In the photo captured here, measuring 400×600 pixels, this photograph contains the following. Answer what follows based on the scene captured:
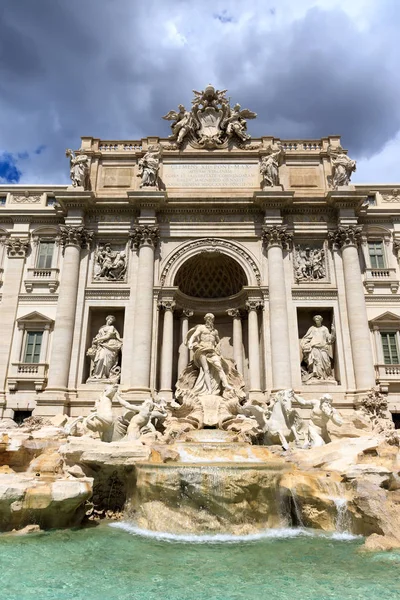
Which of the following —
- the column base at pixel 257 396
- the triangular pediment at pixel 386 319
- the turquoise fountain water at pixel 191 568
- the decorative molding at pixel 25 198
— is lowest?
the turquoise fountain water at pixel 191 568

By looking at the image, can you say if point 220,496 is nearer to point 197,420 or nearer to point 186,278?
point 197,420

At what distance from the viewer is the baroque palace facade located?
1930 cm

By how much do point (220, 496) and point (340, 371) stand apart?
11662 millimetres

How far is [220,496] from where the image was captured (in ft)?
30.8

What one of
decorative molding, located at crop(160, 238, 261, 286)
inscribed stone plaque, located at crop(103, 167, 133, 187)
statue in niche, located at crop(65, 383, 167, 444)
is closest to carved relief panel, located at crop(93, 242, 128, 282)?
decorative molding, located at crop(160, 238, 261, 286)

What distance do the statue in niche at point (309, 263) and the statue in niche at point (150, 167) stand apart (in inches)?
325

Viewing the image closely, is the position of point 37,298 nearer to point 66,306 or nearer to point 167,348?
point 66,306

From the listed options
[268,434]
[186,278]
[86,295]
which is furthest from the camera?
[186,278]

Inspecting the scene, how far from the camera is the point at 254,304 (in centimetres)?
2038

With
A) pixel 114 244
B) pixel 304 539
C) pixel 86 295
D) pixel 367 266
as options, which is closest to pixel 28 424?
pixel 86 295

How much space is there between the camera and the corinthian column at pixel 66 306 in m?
18.8

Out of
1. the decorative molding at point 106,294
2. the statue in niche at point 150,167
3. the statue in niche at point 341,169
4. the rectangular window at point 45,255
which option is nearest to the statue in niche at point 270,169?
the statue in niche at point 341,169

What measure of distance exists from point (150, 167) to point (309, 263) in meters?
9.65

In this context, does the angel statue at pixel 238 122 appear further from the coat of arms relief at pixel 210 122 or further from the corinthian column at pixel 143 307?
the corinthian column at pixel 143 307
